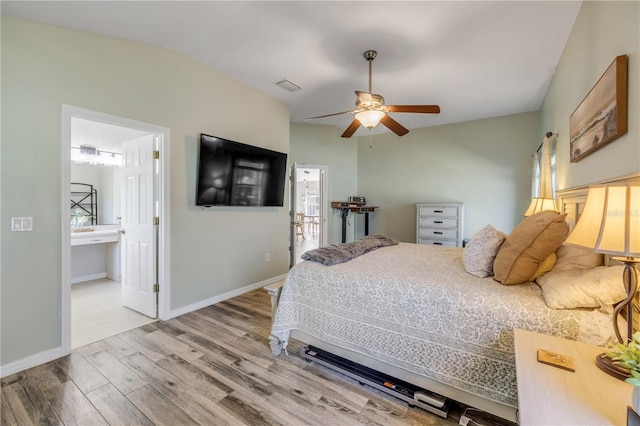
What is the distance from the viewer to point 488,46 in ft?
8.66

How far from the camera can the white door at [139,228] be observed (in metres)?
2.96

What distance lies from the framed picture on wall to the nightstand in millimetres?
1235

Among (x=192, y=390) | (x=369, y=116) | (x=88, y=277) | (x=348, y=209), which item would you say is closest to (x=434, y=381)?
(x=192, y=390)

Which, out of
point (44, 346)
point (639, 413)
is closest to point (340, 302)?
point (639, 413)

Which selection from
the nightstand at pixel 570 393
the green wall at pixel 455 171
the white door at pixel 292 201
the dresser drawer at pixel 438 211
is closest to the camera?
the nightstand at pixel 570 393

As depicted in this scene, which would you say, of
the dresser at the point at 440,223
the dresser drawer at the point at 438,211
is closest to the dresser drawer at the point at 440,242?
the dresser at the point at 440,223

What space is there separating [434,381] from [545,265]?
1.00 metres

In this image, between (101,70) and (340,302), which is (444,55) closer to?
(340,302)

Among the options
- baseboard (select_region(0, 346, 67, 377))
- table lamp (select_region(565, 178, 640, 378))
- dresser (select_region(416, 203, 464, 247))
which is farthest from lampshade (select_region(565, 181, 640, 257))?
dresser (select_region(416, 203, 464, 247))

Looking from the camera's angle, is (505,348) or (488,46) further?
(488,46)

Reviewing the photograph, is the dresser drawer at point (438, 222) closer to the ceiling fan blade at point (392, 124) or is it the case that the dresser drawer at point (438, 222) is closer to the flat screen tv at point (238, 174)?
the ceiling fan blade at point (392, 124)

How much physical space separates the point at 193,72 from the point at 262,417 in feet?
10.9

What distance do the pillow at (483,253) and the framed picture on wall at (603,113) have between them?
80 centimetres

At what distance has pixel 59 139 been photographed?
221 cm
